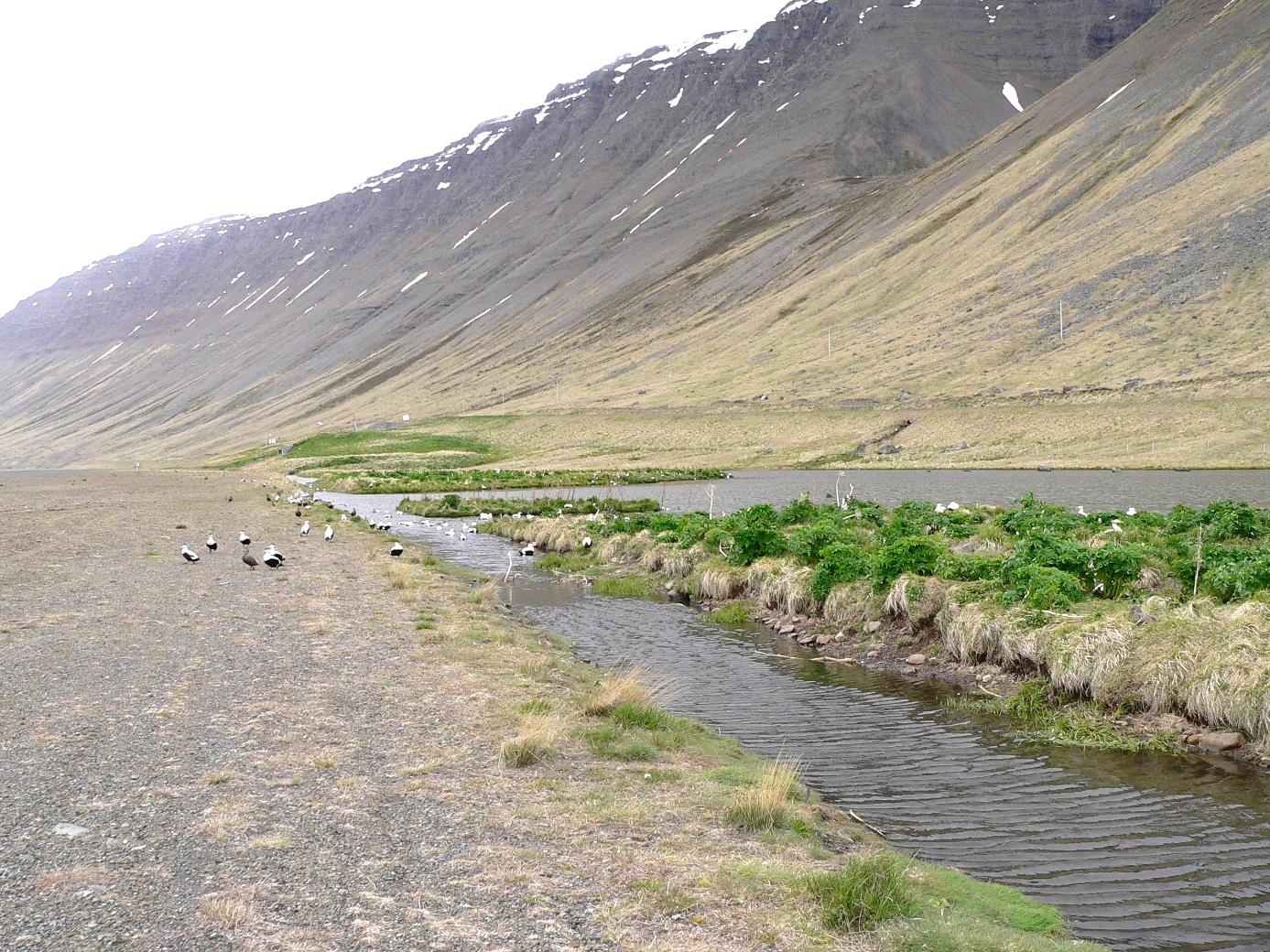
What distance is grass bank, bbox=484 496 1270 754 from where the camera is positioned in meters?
13.6

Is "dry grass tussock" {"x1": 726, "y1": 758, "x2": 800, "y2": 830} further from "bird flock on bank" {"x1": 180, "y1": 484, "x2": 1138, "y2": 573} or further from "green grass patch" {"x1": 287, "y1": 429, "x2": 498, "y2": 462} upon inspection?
"green grass patch" {"x1": 287, "y1": 429, "x2": 498, "y2": 462}

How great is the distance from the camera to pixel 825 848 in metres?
9.03

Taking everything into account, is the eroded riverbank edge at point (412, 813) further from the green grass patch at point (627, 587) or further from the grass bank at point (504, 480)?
the grass bank at point (504, 480)

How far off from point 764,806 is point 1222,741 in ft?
24.8

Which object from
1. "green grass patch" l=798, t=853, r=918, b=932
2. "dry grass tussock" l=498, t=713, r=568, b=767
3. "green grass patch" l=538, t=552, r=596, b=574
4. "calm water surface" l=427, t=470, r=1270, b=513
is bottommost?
"calm water surface" l=427, t=470, r=1270, b=513

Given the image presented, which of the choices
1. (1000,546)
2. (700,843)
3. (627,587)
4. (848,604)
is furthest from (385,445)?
(700,843)

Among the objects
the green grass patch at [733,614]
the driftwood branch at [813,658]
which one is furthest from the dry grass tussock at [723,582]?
the driftwood branch at [813,658]

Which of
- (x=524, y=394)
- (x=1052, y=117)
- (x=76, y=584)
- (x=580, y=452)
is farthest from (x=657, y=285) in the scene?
(x=76, y=584)

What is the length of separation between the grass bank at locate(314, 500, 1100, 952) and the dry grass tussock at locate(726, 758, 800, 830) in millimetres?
18

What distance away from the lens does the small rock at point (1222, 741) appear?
12375mm

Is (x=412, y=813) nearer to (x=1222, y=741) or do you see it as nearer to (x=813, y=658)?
(x=1222, y=741)

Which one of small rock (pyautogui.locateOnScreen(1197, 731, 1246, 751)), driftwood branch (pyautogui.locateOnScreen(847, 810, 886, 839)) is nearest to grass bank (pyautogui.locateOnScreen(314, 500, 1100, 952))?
driftwood branch (pyautogui.locateOnScreen(847, 810, 886, 839))

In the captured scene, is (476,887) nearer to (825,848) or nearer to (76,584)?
(825,848)

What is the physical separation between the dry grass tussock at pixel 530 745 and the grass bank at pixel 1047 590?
25.7 ft
